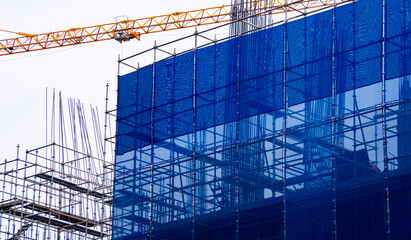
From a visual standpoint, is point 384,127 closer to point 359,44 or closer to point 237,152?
point 359,44

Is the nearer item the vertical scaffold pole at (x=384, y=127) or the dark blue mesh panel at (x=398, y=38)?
the vertical scaffold pole at (x=384, y=127)

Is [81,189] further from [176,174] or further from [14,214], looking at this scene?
[176,174]

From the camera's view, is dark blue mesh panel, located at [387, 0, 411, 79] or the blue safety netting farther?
dark blue mesh panel, located at [387, 0, 411, 79]

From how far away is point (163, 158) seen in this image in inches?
1384

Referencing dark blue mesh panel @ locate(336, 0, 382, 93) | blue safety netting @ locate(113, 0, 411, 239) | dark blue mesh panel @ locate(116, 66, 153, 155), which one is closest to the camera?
blue safety netting @ locate(113, 0, 411, 239)

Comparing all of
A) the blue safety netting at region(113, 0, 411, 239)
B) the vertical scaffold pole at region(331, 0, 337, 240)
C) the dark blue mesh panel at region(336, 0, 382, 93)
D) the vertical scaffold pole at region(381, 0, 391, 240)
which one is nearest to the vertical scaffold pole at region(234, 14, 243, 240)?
the blue safety netting at region(113, 0, 411, 239)

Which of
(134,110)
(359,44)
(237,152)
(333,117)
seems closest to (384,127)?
(333,117)

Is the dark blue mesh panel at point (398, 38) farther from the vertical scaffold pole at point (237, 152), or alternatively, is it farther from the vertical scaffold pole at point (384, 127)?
the vertical scaffold pole at point (237, 152)

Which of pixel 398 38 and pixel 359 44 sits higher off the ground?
pixel 359 44

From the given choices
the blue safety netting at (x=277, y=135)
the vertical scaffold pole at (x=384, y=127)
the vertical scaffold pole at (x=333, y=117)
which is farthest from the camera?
the vertical scaffold pole at (x=333, y=117)

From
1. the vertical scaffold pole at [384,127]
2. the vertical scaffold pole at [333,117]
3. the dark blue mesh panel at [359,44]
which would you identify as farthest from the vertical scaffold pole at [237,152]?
the vertical scaffold pole at [384,127]

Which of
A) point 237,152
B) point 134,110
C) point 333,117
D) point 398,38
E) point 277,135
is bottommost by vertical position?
point 237,152

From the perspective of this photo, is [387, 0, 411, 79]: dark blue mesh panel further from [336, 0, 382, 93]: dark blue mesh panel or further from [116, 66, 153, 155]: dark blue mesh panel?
[116, 66, 153, 155]: dark blue mesh panel

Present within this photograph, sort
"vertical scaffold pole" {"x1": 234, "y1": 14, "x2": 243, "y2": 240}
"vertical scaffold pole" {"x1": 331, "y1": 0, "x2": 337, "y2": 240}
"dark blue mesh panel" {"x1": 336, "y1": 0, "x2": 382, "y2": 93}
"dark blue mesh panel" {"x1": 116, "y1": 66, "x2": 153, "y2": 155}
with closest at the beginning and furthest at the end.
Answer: "vertical scaffold pole" {"x1": 331, "y1": 0, "x2": 337, "y2": 240} < "dark blue mesh panel" {"x1": 336, "y1": 0, "x2": 382, "y2": 93} < "vertical scaffold pole" {"x1": 234, "y1": 14, "x2": 243, "y2": 240} < "dark blue mesh panel" {"x1": 116, "y1": 66, "x2": 153, "y2": 155}
